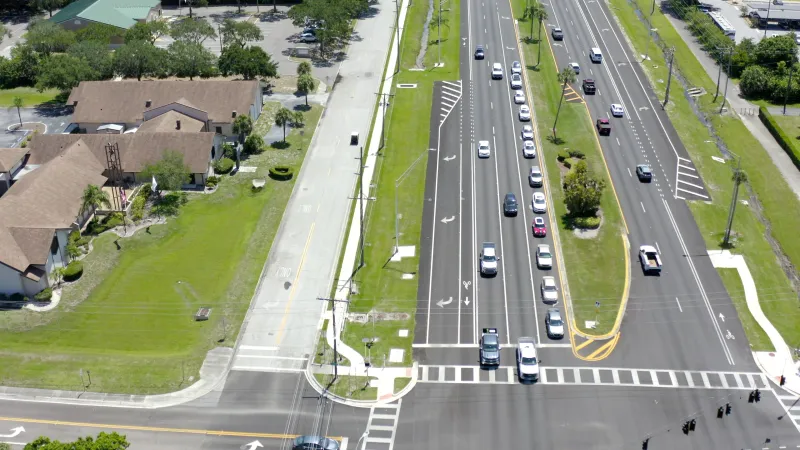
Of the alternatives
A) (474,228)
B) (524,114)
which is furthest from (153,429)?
(524,114)

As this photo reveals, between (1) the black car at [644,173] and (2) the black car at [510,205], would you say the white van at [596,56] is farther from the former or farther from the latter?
(2) the black car at [510,205]

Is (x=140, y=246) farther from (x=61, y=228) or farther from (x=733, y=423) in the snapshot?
(x=733, y=423)

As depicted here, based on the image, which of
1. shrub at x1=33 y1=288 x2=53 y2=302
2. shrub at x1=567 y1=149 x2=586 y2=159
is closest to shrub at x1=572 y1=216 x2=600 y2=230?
shrub at x1=567 y1=149 x2=586 y2=159

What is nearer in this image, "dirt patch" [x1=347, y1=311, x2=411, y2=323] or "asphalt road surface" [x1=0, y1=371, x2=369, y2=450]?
"asphalt road surface" [x1=0, y1=371, x2=369, y2=450]

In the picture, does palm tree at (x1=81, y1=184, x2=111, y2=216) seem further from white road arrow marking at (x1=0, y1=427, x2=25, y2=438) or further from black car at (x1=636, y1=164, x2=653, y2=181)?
black car at (x1=636, y1=164, x2=653, y2=181)

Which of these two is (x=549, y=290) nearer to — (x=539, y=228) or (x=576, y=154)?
(x=539, y=228)
